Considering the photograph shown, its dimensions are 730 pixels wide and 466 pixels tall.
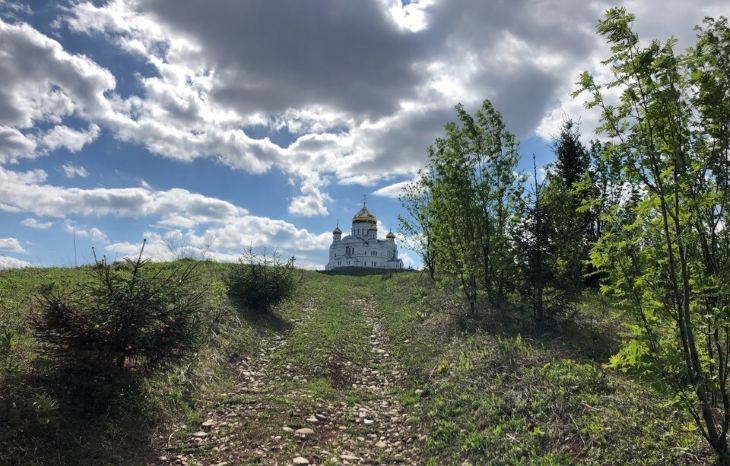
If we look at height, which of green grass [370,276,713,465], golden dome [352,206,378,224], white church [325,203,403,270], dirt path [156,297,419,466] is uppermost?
golden dome [352,206,378,224]

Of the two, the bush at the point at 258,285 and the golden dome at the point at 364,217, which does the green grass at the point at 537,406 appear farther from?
the golden dome at the point at 364,217

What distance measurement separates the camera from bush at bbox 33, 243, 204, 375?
19.2ft

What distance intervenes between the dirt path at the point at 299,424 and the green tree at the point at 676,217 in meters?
3.63

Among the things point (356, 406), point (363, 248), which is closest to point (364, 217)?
point (363, 248)

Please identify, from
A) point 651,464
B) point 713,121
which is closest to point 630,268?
point 713,121

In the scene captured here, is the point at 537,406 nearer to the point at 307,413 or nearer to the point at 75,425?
the point at 307,413

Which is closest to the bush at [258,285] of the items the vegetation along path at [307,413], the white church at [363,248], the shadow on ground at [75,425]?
the vegetation along path at [307,413]

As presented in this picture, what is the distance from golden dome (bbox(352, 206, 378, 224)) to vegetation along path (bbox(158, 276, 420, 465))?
83.2 metres

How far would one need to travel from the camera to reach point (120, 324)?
6.18 meters

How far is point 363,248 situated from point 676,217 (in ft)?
294

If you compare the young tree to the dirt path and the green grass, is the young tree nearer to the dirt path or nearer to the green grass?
the green grass

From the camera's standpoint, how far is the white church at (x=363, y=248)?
93375 millimetres

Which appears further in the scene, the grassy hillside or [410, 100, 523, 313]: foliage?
[410, 100, 523, 313]: foliage

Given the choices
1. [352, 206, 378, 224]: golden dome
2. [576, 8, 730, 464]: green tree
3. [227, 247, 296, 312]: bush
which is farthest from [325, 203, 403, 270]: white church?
[576, 8, 730, 464]: green tree
